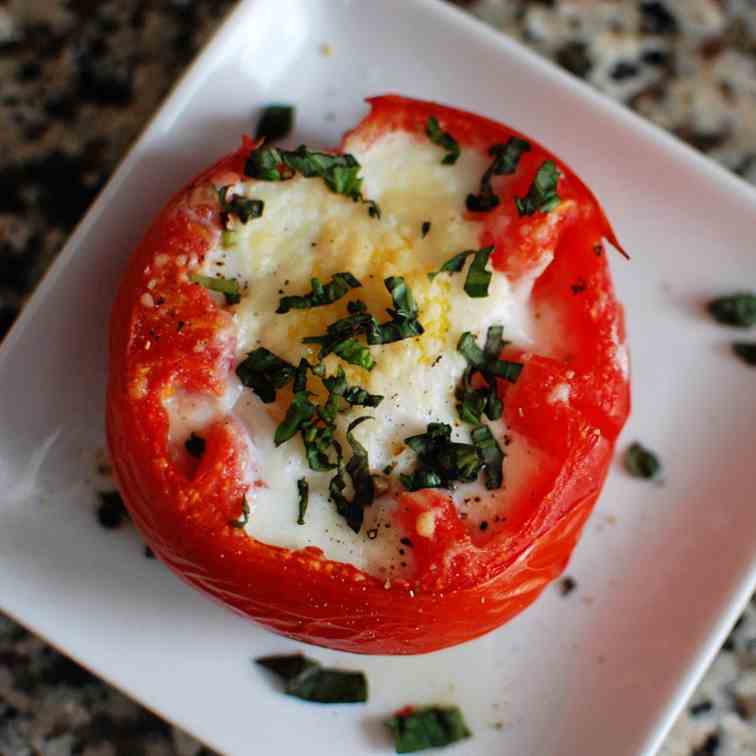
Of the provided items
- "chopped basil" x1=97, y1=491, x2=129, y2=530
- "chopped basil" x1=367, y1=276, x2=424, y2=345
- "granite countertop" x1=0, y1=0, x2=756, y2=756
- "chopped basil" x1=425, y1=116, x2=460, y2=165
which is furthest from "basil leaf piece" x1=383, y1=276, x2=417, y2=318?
"granite countertop" x1=0, y1=0, x2=756, y2=756

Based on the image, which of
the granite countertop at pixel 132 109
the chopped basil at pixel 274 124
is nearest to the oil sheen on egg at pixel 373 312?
the chopped basil at pixel 274 124

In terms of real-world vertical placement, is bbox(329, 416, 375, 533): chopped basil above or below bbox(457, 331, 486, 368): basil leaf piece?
below

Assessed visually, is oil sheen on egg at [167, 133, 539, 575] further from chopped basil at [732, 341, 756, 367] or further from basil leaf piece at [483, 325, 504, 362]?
chopped basil at [732, 341, 756, 367]

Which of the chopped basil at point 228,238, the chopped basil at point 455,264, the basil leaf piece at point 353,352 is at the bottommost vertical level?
the basil leaf piece at point 353,352

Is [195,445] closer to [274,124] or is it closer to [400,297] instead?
[400,297]

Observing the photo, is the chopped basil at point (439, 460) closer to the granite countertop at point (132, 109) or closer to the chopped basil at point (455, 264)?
the chopped basil at point (455, 264)

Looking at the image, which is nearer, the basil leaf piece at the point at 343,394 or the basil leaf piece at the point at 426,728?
the basil leaf piece at the point at 343,394
